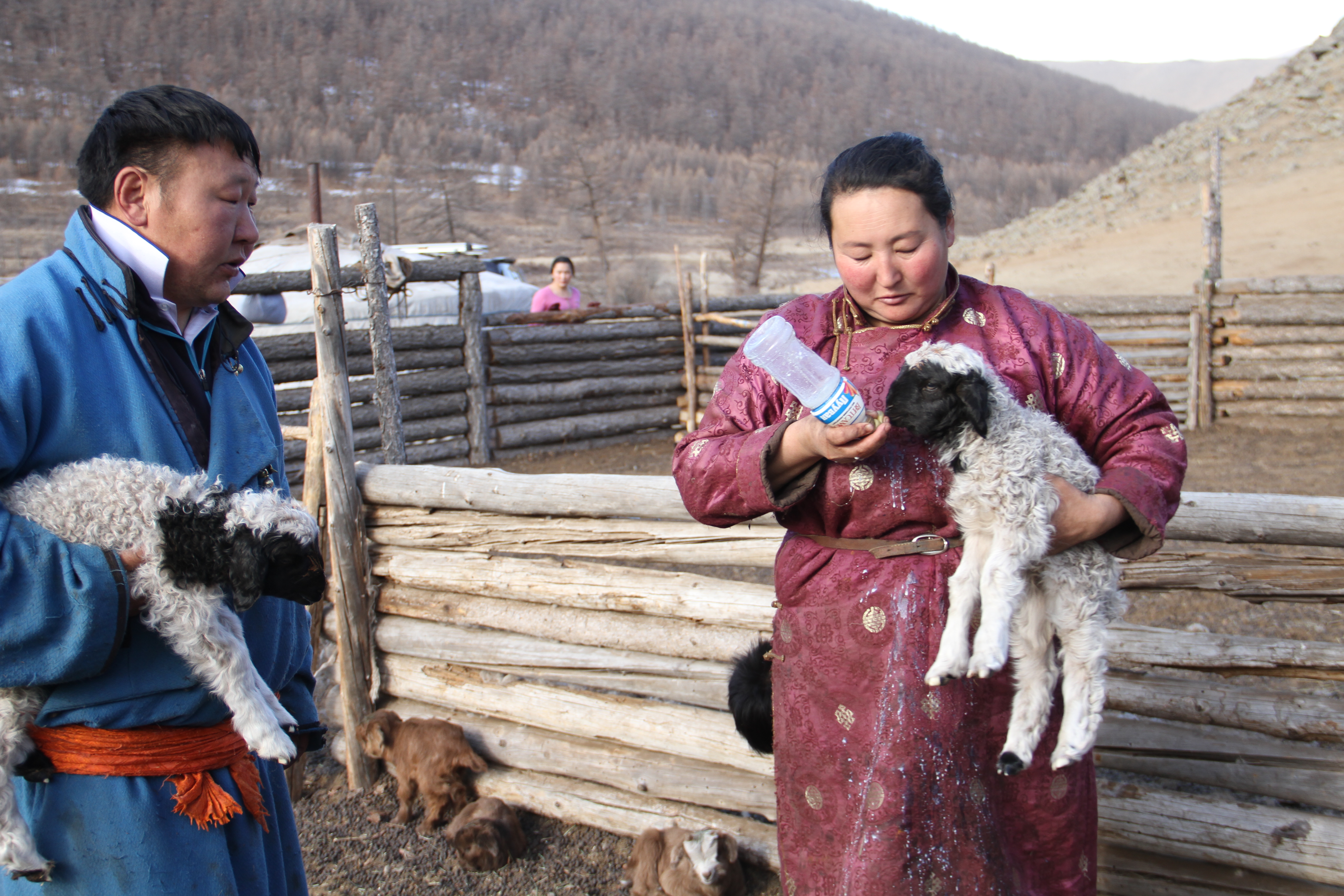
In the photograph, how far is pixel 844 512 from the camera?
A: 1.76 meters

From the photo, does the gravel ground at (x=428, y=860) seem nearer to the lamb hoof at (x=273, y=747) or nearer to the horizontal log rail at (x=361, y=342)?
the lamb hoof at (x=273, y=747)

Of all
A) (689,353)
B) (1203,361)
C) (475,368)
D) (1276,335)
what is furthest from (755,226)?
(475,368)

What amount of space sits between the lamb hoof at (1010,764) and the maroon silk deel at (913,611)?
0.07 metres

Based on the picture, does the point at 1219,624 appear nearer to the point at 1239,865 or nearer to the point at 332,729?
the point at 1239,865

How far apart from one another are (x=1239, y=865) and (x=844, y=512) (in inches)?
84.0

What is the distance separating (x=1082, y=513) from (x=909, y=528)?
0.32m

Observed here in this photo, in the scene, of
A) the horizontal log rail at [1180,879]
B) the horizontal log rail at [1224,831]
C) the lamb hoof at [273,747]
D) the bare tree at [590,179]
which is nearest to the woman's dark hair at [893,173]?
the lamb hoof at [273,747]

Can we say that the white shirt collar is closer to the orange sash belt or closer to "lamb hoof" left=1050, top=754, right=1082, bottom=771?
the orange sash belt

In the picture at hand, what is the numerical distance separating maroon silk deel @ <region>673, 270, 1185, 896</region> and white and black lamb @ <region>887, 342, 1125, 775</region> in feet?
0.17

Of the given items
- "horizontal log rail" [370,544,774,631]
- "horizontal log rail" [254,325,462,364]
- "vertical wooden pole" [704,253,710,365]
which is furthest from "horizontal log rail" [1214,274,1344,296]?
"horizontal log rail" [370,544,774,631]

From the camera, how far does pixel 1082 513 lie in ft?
5.40

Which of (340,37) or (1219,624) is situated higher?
(340,37)

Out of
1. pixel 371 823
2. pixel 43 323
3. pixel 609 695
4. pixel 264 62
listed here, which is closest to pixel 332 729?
pixel 371 823

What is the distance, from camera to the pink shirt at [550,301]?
40.2 ft
